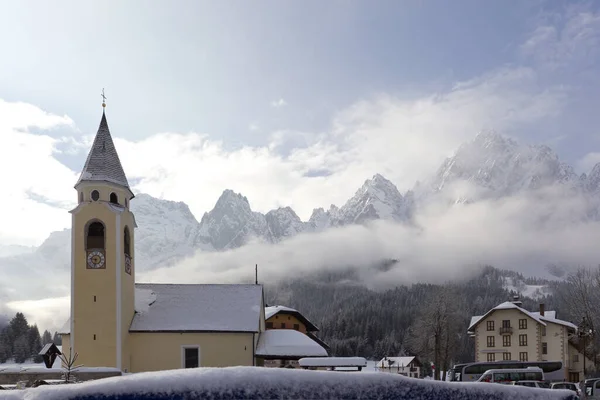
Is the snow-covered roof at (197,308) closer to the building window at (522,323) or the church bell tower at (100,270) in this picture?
the church bell tower at (100,270)

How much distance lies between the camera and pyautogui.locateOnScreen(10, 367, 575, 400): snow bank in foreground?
7984mm

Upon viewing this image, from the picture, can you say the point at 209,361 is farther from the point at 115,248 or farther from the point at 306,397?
the point at 306,397

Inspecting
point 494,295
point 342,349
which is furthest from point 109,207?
point 494,295

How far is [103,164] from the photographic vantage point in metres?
43.0

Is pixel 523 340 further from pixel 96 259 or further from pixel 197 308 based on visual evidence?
pixel 96 259

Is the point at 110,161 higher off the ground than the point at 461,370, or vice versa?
the point at 110,161

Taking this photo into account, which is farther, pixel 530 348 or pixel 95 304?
pixel 530 348

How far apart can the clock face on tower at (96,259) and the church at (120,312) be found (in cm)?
6

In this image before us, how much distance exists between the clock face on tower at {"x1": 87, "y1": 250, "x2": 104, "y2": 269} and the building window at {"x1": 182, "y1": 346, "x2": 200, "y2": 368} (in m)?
7.76

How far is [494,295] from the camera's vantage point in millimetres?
192000

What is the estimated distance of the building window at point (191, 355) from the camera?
42594 millimetres

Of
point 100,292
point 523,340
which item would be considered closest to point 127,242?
point 100,292

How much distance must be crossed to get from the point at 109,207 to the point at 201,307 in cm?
942

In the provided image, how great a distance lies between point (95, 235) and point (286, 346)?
1487cm
